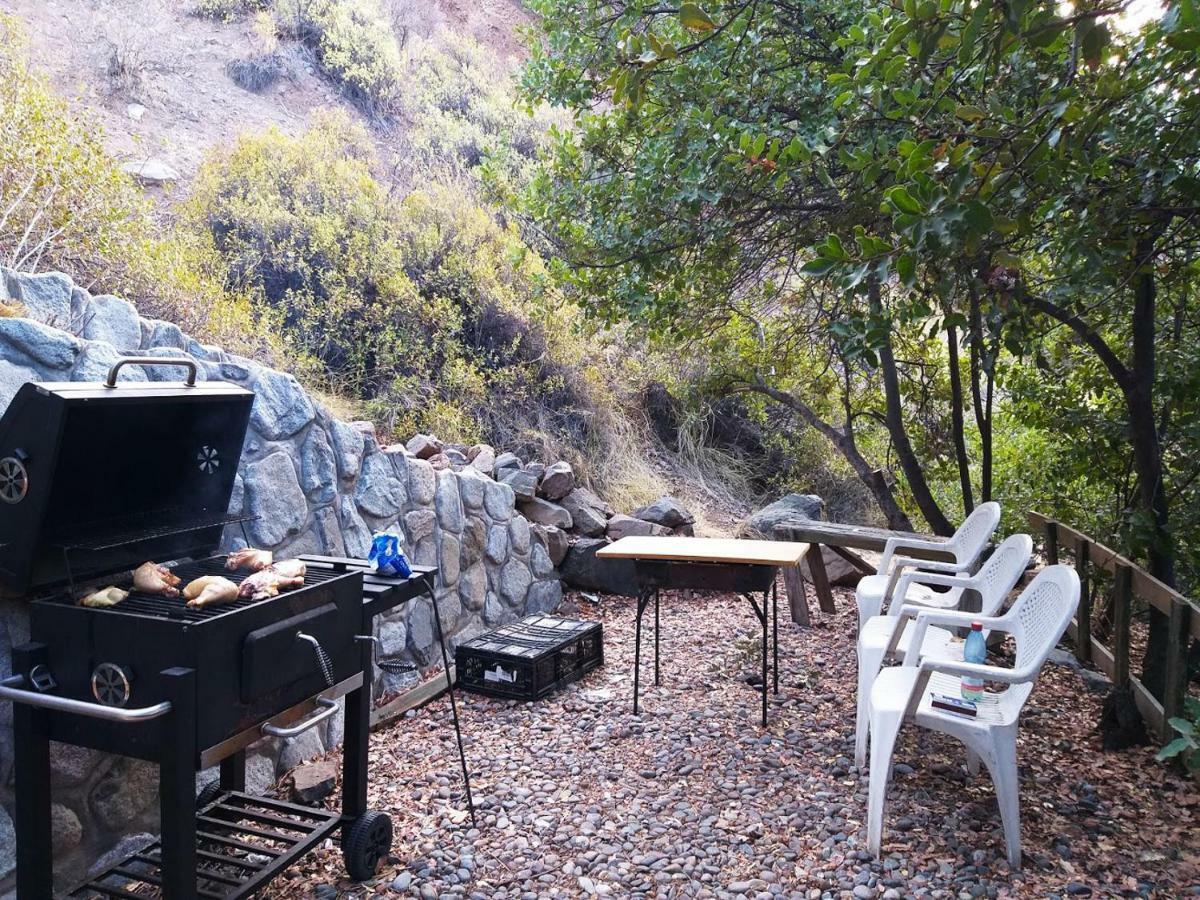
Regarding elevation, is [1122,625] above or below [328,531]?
below

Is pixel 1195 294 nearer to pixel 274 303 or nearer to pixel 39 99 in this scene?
pixel 274 303

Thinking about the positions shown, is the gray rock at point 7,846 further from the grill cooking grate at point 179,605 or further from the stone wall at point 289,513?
the grill cooking grate at point 179,605

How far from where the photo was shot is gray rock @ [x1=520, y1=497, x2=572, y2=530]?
6.57 meters

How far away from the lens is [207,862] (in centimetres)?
284

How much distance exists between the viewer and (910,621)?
4.23 metres

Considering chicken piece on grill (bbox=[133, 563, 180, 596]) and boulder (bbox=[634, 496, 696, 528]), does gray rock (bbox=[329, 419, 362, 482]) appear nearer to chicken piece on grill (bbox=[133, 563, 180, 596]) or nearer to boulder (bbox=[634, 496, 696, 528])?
chicken piece on grill (bbox=[133, 563, 180, 596])

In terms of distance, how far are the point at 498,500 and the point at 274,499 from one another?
6.81 feet

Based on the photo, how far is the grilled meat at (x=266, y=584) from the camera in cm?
262

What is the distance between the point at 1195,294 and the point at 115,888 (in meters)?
6.17

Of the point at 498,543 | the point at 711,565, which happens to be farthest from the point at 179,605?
the point at 498,543

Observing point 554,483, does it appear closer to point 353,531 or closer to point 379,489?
point 379,489

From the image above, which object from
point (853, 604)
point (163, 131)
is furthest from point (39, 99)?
point (853, 604)

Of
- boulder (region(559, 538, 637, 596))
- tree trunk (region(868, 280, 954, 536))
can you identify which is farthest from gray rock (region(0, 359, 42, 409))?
tree trunk (region(868, 280, 954, 536))

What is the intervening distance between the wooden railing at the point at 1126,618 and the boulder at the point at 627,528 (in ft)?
8.88
